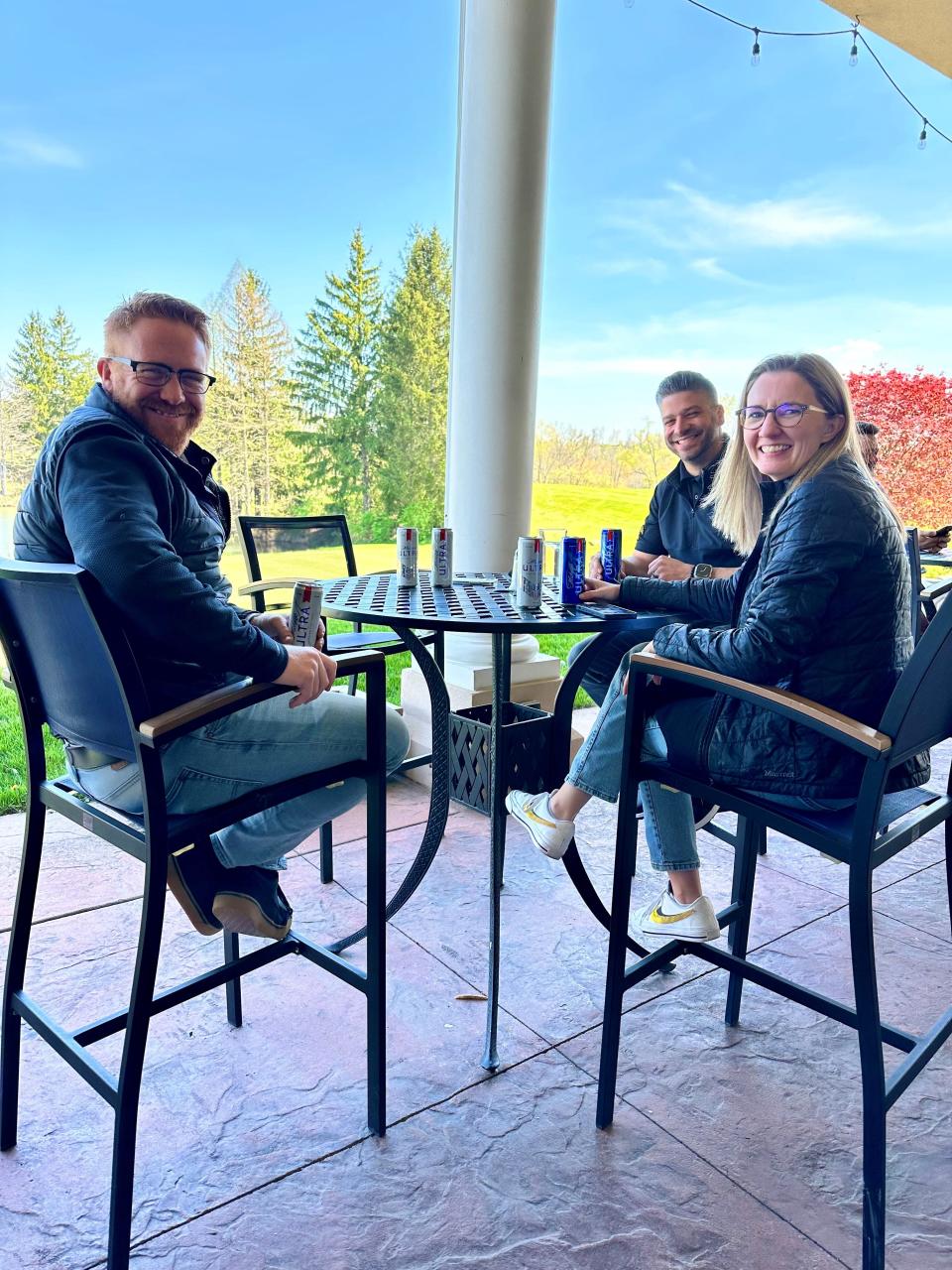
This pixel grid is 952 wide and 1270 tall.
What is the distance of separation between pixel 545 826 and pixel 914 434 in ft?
25.4

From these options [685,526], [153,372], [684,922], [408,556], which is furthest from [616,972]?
[685,526]

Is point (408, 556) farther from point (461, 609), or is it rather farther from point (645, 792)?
point (645, 792)

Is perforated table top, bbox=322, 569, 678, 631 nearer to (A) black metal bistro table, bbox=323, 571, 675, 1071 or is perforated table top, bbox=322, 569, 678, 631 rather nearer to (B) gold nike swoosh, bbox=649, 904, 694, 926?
(A) black metal bistro table, bbox=323, 571, 675, 1071

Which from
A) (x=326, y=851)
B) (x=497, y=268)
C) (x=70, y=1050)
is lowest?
(x=326, y=851)

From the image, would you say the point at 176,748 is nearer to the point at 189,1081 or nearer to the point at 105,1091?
the point at 105,1091

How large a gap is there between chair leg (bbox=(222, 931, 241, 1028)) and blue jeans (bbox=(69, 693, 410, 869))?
23 centimetres

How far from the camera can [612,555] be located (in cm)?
216

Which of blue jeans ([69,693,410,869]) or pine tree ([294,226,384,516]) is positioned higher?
pine tree ([294,226,384,516])

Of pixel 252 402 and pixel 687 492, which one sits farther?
pixel 252 402

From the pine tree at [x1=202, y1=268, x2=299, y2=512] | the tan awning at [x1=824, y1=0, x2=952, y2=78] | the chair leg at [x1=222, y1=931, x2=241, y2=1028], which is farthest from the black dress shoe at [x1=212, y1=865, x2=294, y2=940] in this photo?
the pine tree at [x1=202, y1=268, x2=299, y2=512]

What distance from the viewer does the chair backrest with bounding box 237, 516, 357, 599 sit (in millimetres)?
2586

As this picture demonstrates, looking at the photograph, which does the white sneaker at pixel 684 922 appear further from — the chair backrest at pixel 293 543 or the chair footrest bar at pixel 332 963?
the chair backrest at pixel 293 543

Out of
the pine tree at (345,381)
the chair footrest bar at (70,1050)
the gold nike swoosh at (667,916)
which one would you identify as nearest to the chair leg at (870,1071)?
the gold nike swoosh at (667,916)

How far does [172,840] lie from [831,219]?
525 inches
